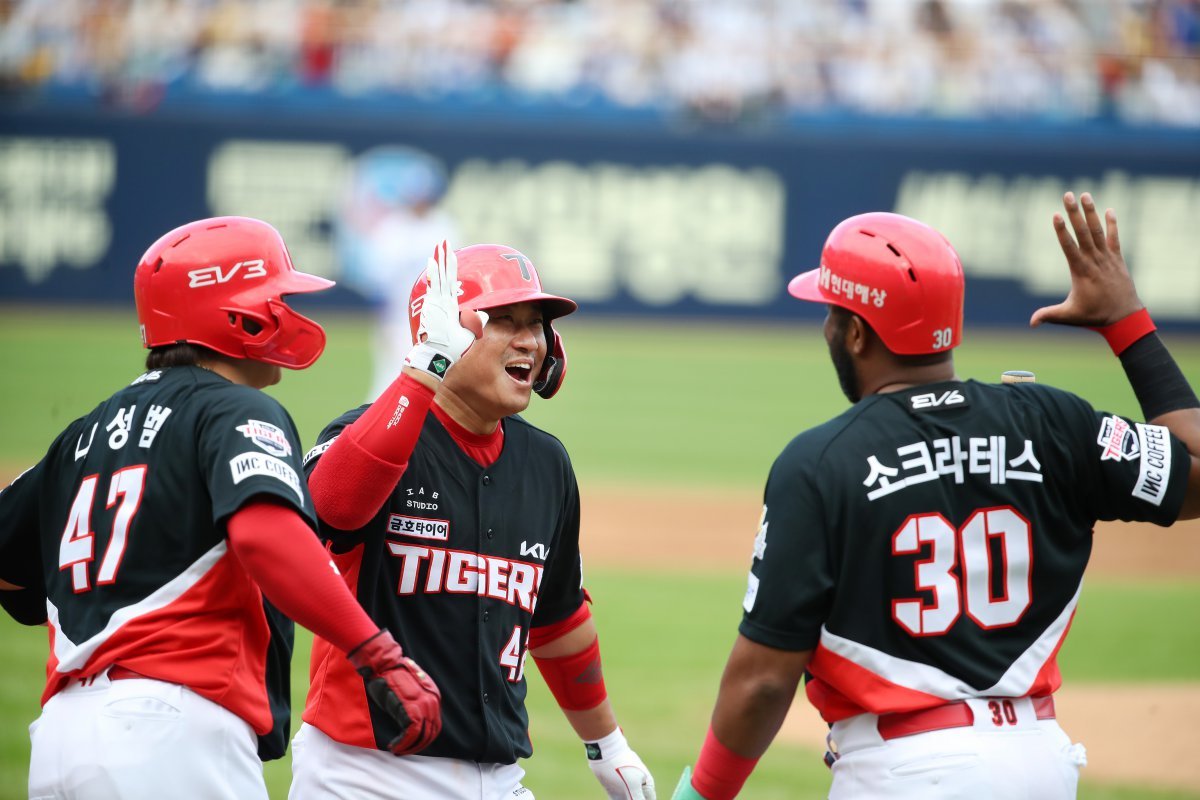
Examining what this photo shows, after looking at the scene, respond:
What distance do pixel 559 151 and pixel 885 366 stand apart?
62.6 ft

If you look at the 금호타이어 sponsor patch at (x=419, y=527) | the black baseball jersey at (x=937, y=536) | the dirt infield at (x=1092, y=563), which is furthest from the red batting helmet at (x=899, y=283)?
the dirt infield at (x=1092, y=563)

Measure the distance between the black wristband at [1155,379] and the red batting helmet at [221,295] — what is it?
2034 millimetres

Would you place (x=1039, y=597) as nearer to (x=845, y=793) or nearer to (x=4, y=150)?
(x=845, y=793)

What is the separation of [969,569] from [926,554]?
0.34 ft

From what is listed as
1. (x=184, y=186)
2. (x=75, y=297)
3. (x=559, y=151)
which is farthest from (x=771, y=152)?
(x=75, y=297)

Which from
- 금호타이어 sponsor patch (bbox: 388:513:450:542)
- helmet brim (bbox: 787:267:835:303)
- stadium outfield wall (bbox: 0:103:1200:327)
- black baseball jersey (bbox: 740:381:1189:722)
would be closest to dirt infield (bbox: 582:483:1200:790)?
black baseball jersey (bbox: 740:381:1189:722)

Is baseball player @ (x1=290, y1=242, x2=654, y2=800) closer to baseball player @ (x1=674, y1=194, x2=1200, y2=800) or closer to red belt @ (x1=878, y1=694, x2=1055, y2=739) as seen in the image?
baseball player @ (x1=674, y1=194, x2=1200, y2=800)

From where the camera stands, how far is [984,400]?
313 centimetres

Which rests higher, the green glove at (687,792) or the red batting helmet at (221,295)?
the red batting helmet at (221,295)

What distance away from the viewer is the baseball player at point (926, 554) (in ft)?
9.80

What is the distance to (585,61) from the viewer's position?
2339cm

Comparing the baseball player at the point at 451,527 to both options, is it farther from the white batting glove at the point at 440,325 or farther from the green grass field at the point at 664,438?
the green grass field at the point at 664,438

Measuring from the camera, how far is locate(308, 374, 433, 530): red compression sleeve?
3094 mm

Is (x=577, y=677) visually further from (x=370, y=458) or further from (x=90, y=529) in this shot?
(x=90, y=529)
